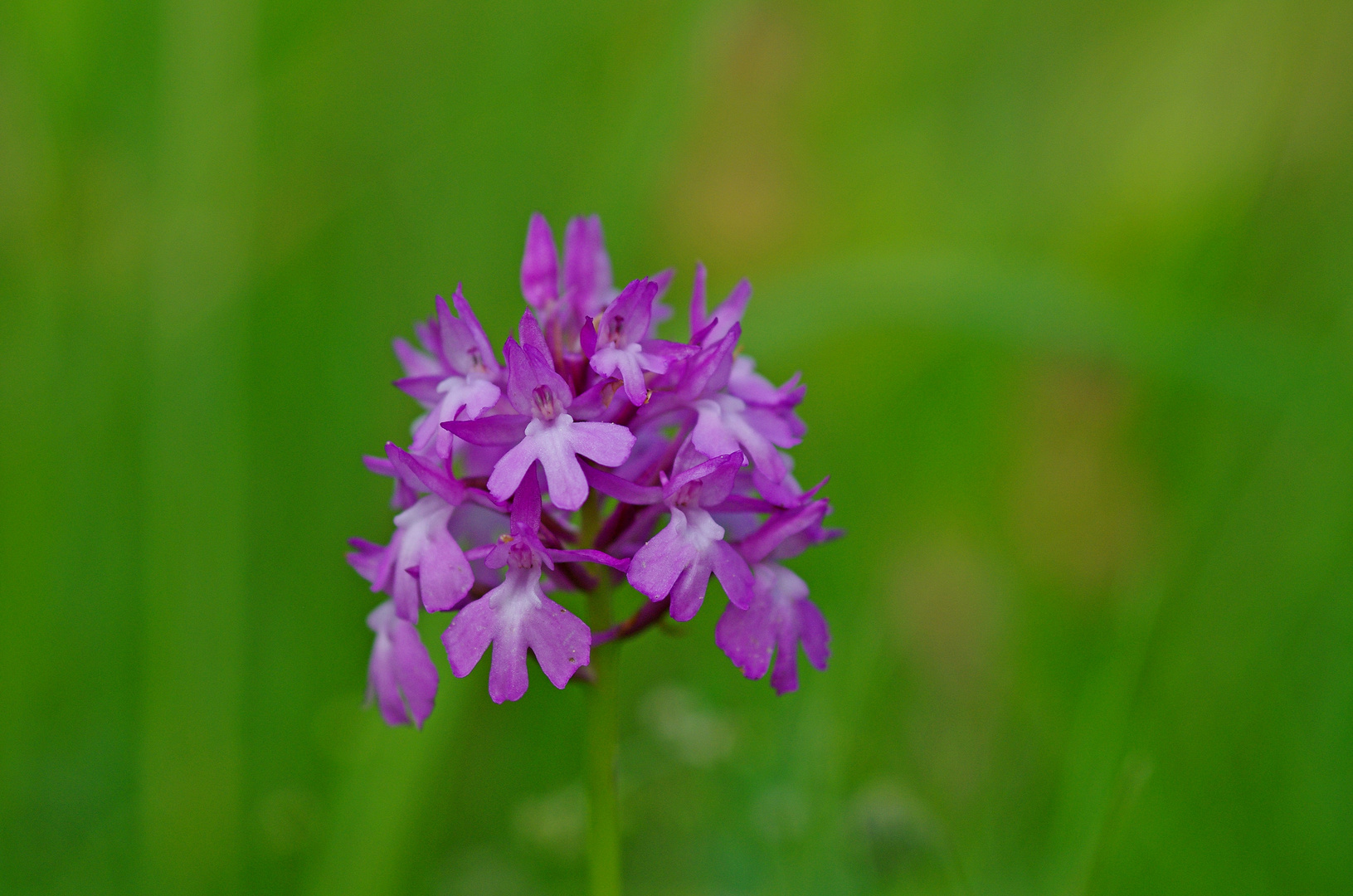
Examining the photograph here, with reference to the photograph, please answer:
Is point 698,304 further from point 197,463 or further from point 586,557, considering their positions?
point 197,463

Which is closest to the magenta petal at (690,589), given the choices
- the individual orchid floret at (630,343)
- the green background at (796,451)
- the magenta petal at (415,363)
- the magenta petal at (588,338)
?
the individual orchid floret at (630,343)

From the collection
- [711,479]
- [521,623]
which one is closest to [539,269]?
[711,479]

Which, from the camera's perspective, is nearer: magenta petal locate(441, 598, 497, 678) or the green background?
magenta petal locate(441, 598, 497, 678)

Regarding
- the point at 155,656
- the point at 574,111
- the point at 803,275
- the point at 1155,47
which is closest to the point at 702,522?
the point at 803,275

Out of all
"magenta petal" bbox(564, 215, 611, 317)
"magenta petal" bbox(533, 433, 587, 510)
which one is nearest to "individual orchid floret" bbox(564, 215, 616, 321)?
"magenta petal" bbox(564, 215, 611, 317)

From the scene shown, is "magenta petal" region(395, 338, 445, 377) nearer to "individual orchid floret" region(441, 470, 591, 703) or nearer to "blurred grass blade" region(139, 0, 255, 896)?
"individual orchid floret" region(441, 470, 591, 703)

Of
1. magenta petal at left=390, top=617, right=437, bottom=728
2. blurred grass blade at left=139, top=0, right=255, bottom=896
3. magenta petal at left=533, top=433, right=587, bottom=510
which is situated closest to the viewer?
magenta petal at left=533, top=433, right=587, bottom=510
